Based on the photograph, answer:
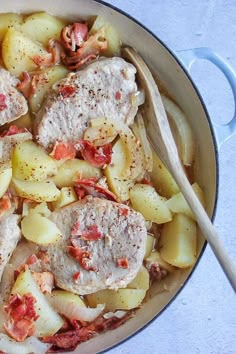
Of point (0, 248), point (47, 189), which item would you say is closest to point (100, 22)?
point (47, 189)

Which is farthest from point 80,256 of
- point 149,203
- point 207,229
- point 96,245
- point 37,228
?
point 207,229

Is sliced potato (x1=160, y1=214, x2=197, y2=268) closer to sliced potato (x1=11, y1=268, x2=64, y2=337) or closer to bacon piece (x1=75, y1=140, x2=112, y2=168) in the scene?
bacon piece (x1=75, y1=140, x2=112, y2=168)

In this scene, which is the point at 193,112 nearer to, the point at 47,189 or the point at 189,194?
the point at 189,194

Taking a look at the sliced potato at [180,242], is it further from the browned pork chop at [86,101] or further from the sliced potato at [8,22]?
the sliced potato at [8,22]

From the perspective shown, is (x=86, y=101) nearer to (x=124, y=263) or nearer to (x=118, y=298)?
(x=124, y=263)

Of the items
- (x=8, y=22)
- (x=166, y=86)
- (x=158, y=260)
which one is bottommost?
(x=158, y=260)

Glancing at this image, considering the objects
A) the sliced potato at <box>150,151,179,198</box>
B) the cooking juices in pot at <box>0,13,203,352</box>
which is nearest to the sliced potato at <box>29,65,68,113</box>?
the cooking juices in pot at <box>0,13,203,352</box>

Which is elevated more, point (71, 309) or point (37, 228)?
point (37, 228)

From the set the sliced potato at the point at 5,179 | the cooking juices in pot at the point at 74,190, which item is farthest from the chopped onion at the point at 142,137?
the sliced potato at the point at 5,179
